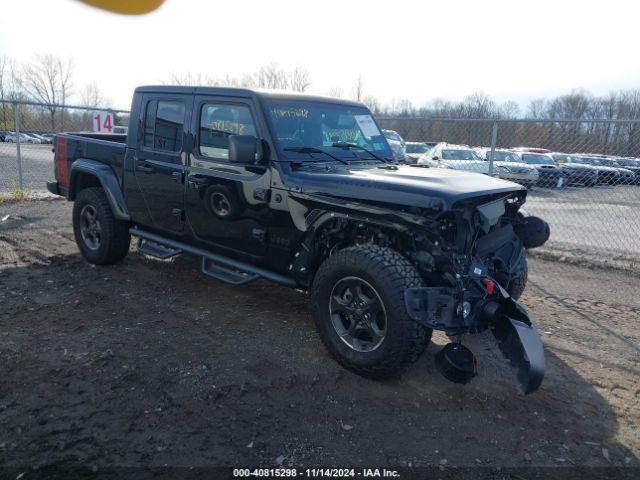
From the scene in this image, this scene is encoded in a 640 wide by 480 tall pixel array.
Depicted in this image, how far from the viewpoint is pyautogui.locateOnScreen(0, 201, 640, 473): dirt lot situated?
2744 mm

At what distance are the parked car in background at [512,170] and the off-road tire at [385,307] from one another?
515 centimetres

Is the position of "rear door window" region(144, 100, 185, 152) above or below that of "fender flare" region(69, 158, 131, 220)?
above

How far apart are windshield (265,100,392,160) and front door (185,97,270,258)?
8.4 inches

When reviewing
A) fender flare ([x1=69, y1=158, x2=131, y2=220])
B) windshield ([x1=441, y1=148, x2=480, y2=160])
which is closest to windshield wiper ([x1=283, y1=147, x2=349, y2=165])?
fender flare ([x1=69, y1=158, x2=131, y2=220])

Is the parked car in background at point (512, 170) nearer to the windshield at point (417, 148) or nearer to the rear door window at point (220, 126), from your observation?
the rear door window at point (220, 126)

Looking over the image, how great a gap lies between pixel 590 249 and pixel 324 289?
5.80m

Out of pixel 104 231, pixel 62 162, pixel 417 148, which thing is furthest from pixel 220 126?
pixel 417 148

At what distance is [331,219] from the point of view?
3670 mm

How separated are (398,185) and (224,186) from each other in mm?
1653

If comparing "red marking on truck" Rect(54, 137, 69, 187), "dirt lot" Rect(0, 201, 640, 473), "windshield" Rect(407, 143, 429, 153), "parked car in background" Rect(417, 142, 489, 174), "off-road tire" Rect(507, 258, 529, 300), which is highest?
"windshield" Rect(407, 143, 429, 153)

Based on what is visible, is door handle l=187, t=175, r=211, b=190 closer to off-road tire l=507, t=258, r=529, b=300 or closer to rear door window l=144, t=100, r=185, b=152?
rear door window l=144, t=100, r=185, b=152

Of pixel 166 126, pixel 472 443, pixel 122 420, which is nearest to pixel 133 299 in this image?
pixel 166 126

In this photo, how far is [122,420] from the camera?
295 centimetres

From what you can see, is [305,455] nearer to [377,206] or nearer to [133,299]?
[377,206]
